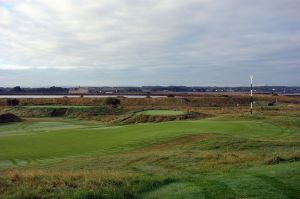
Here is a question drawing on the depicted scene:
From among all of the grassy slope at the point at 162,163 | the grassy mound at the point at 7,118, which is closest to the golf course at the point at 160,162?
the grassy slope at the point at 162,163

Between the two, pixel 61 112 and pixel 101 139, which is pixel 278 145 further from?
pixel 61 112

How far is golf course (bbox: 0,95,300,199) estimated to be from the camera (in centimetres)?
1230

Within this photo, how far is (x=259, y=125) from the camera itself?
34719mm

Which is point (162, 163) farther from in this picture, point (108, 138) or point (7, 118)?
point (7, 118)

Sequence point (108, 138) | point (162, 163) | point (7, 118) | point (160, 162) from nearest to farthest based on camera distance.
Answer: point (162, 163) < point (160, 162) < point (108, 138) < point (7, 118)

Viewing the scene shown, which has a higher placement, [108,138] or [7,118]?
[108,138]

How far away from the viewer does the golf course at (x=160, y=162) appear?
12297mm

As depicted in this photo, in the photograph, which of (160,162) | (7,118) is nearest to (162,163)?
(160,162)

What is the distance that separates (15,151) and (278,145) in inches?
648

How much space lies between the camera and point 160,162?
20828 millimetres

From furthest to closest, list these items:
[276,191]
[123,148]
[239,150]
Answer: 1. [123,148]
2. [239,150]
3. [276,191]

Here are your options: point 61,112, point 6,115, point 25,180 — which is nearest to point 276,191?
point 25,180

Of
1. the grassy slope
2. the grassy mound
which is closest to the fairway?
the grassy slope

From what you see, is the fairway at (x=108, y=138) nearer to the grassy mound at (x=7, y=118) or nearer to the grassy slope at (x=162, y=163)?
the grassy slope at (x=162, y=163)
